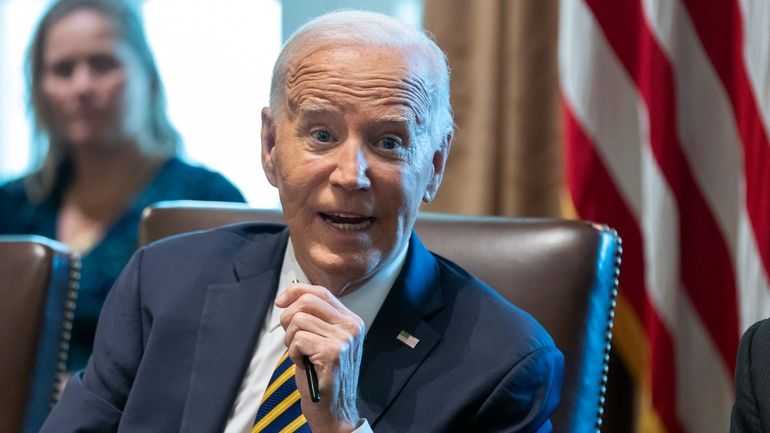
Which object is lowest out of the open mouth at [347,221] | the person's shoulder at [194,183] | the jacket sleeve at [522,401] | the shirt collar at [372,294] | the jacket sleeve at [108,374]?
the person's shoulder at [194,183]

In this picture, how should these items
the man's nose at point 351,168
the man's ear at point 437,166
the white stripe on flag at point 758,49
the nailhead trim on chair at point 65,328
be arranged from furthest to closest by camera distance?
the white stripe on flag at point 758,49
the nailhead trim on chair at point 65,328
the man's ear at point 437,166
the man's nose at point 351,168

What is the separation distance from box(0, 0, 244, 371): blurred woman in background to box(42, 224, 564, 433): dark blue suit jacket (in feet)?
4.44

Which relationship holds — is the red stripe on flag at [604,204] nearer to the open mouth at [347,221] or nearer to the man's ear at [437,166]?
the man's ear at [437,166]

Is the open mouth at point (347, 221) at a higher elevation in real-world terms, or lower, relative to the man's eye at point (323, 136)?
lower

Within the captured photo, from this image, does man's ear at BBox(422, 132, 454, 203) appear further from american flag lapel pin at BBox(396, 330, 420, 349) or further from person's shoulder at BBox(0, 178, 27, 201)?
person's shoulder at BBox(0, 178, 27, 201)

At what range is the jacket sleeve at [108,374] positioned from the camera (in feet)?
6.68

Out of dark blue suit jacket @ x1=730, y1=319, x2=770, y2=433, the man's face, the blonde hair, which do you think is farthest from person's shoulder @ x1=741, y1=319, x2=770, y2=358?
the blonde hair

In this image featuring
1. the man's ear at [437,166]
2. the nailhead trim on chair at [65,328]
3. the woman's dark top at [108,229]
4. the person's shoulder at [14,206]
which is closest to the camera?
the man's ear at [437,166]

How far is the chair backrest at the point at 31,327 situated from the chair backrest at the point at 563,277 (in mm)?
779

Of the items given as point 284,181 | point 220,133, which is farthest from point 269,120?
point 220,133

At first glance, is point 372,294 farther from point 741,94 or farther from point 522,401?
point 741,94

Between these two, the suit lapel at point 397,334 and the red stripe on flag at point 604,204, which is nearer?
the suit lapel at point 397,334

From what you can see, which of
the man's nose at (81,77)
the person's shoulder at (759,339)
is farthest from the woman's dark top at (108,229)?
the person's shoulder at (759,339)

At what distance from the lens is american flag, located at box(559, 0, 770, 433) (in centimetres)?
278
